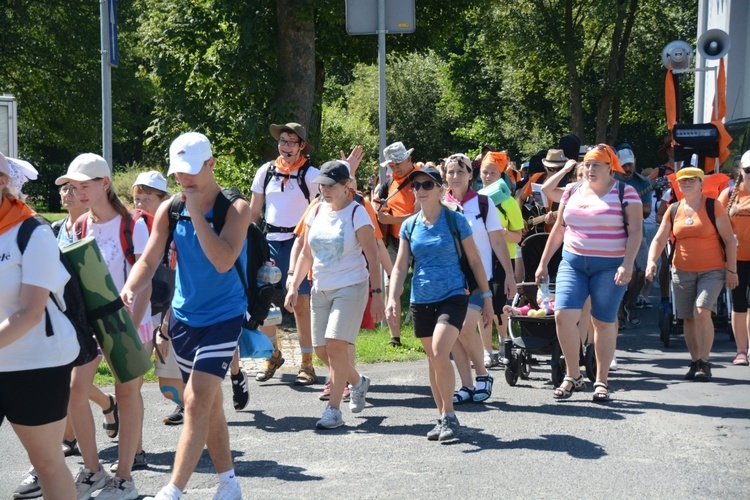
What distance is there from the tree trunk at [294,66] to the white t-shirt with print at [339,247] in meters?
7.63

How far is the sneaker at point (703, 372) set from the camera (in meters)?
9.20

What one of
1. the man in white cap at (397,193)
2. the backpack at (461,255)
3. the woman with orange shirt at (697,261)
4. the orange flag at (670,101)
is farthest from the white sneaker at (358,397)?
the orange flag at (670,101)

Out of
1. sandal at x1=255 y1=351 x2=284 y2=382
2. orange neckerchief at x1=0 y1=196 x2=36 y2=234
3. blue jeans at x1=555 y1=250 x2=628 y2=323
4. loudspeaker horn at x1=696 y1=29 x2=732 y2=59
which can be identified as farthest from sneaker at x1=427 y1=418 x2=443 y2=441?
loudspeaker horn at x1=696 y1=29 x2=732 y2=59

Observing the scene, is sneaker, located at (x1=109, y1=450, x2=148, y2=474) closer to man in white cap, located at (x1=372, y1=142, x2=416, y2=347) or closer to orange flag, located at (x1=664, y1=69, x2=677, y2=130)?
man in white cap, located at (x1=372, y1=142, x2=416, y2=347)

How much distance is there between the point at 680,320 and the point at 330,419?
525 cm

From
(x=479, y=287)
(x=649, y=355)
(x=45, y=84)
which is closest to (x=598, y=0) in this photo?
(x=45, y=84)

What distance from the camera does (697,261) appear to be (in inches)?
370

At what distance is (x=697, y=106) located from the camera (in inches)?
808

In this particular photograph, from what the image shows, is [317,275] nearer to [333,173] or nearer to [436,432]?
[333,173]

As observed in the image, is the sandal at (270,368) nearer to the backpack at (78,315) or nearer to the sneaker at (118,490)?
the sneaker at (118,490)

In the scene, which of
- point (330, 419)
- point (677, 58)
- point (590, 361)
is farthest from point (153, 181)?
point (677, 58)

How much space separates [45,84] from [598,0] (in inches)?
694

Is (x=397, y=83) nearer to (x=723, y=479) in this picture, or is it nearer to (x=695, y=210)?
(x=695, y=210)

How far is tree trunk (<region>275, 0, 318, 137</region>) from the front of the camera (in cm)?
1518
